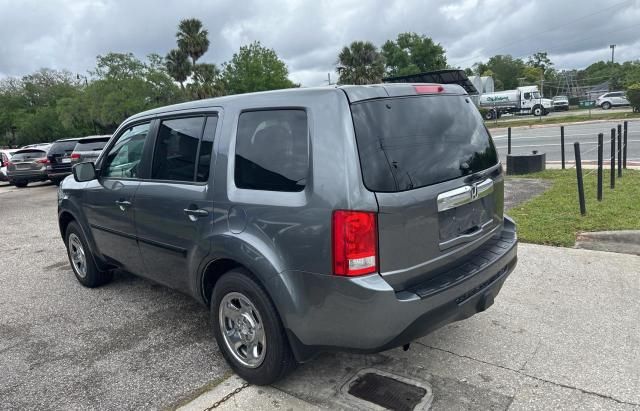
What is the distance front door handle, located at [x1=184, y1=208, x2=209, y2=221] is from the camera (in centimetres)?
311

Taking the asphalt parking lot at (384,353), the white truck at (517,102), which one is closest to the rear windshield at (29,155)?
the asphalt parking lot at (384,353)

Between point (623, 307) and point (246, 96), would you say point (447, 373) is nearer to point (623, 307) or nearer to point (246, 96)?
point (623, 307)

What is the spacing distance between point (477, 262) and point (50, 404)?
2.80 metres

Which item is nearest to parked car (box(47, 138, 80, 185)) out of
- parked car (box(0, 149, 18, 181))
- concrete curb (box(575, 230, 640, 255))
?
parked car (box(0, 149, 18, 181))

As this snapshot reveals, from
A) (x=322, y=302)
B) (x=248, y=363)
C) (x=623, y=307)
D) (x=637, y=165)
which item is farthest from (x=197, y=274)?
(x=637, y=165)

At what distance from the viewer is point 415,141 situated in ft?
8.88

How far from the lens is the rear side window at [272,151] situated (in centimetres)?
266

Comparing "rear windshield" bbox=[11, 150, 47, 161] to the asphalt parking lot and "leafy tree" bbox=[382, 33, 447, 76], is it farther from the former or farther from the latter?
"leafy tree" bbox=[382, 33, 447, 76]

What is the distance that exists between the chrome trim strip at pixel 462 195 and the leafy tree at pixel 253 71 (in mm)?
43595

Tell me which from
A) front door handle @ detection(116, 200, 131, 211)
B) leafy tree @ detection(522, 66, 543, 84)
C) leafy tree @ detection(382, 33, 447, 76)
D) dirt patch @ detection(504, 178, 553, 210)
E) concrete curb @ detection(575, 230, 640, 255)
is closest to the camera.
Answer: front door handle @ detection(116, 200, 131, 211)

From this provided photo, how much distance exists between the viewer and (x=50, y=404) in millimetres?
2977

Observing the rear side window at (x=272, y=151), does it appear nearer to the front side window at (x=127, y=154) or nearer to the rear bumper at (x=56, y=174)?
the front side window at (x=127, y=154)

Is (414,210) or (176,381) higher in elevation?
(414,210)

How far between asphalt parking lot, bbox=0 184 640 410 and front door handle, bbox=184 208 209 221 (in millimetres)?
1043
